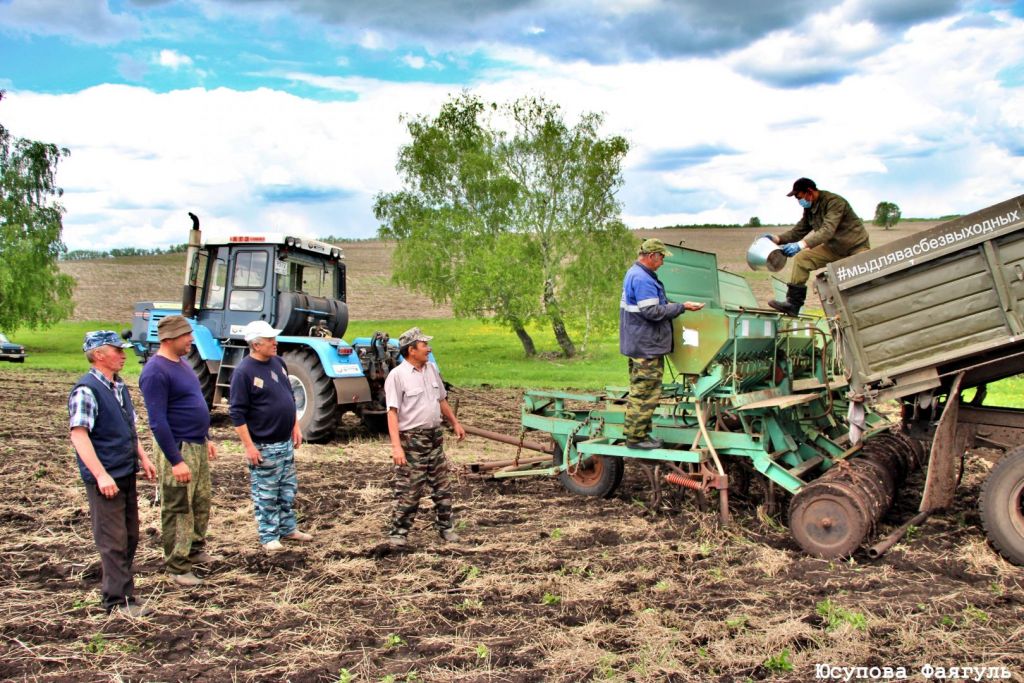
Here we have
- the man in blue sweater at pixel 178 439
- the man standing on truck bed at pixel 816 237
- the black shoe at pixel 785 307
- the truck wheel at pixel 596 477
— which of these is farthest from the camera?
the truck wheel at pixel 596 477

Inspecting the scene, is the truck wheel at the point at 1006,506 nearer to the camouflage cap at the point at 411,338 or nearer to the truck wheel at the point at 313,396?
the camouflage cap at the point at 411,338

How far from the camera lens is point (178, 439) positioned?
5344 mm

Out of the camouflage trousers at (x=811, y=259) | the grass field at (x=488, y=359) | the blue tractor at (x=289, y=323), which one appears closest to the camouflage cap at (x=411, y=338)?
the camouflage trousers at (x=811, y=259)

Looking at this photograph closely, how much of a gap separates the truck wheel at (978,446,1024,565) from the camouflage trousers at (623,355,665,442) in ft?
7.85

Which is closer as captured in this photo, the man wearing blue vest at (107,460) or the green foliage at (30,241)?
the man wearing blue vest at (107,460)

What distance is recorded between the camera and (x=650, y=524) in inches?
256

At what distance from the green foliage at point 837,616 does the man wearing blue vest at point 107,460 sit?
154 inches

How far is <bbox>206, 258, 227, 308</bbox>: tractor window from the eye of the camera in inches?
419

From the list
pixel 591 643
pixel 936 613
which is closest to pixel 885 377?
pixel 936 613

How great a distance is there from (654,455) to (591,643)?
2.56 m

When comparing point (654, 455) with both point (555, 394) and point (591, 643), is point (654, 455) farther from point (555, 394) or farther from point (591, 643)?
point (591, 643)

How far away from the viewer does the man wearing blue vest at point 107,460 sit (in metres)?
4.67

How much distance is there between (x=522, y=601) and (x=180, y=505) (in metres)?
2.36

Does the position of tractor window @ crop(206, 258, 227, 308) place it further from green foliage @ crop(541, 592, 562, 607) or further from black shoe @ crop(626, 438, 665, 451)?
green foliage @ crop(541, 592, 562, 607)
